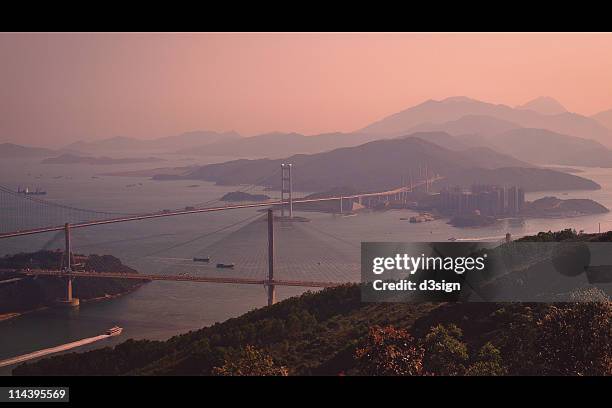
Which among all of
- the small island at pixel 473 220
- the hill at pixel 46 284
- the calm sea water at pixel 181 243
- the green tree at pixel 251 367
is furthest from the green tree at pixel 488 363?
the small island at pixel 473 220

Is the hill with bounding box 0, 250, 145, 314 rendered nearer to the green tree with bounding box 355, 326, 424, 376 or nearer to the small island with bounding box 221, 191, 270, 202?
the small island with bounding box 221, 191, 270, 202

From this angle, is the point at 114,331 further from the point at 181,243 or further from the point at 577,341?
the point at 577,341

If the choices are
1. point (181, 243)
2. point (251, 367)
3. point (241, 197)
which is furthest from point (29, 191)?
point (251, 367)

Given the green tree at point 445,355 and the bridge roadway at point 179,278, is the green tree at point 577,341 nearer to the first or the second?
the green tree at point 445,355

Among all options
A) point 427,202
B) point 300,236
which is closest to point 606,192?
point 427,202

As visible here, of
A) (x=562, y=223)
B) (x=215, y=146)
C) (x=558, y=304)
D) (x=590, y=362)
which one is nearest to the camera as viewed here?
(x=590, y=362)
